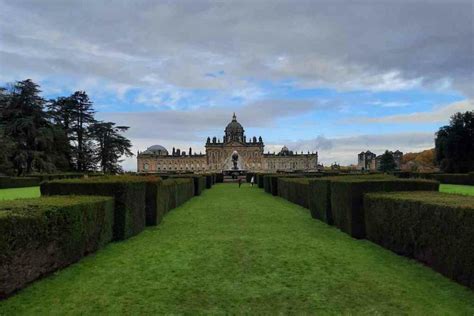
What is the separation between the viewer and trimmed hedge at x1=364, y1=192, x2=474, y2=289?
18.1 feet

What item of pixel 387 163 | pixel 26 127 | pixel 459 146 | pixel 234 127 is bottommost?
pixel 387 163

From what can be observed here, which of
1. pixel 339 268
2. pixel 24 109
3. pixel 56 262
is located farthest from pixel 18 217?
pixel 24 109

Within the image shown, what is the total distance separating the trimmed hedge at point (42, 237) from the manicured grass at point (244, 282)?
0.19 meters

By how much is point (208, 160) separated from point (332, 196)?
4913 inches

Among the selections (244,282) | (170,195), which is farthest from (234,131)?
(244,282)

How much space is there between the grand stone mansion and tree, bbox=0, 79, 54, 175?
86.5m

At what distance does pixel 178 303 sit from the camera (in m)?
4.95

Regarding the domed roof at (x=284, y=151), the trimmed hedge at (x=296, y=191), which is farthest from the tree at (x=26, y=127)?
the domed roof at (x=284, y=151)

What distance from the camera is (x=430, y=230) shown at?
6.54m

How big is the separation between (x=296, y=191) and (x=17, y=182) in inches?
959

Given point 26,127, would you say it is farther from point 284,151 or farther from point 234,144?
point 284,151

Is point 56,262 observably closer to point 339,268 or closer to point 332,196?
point 339,268

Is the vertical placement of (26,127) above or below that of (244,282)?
above

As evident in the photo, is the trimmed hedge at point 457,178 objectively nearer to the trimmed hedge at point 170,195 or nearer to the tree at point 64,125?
the trimmed hedge at point 170,195
